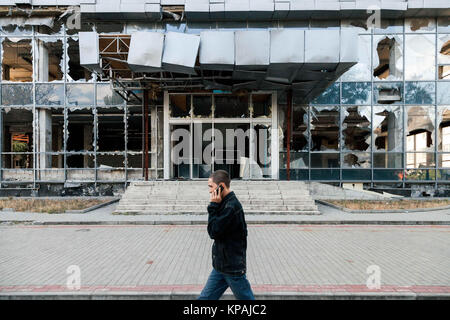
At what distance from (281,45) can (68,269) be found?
1047 centimetres

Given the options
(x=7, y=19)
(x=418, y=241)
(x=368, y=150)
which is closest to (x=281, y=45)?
(x=418, y=241)

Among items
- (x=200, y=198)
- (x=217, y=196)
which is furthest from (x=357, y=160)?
(x=217, y=196)

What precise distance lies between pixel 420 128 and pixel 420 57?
433 cm

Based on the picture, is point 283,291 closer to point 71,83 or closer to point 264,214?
point 264,214

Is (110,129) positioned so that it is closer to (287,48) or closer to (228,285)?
(287,48)

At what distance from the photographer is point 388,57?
17016 mm

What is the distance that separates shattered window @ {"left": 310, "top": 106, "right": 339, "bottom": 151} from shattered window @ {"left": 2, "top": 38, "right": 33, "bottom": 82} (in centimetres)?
1777

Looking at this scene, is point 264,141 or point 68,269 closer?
point 68,269

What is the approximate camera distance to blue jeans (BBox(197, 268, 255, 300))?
3072 mm

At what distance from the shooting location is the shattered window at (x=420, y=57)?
1662 cm

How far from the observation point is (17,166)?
17281mm

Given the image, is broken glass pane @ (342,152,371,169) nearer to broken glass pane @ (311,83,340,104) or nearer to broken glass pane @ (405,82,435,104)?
broken glass pane @ (311,83,340,104)

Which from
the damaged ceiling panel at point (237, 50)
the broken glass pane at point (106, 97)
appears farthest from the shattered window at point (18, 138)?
the damaged ceiling panel at point (237, 50)

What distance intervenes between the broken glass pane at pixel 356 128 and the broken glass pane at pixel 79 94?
1565 centimetres
